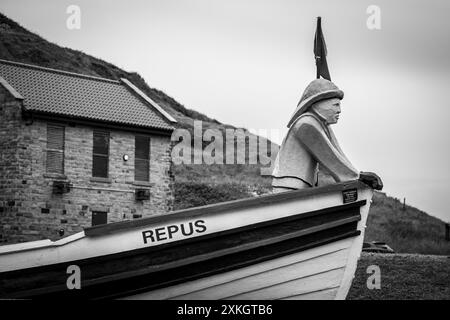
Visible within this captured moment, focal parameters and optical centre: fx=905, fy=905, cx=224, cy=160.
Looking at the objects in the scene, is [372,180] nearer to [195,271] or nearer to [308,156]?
[308,156]

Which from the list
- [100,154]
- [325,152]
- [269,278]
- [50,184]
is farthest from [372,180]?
[100,154]

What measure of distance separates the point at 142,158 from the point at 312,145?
27800 mm

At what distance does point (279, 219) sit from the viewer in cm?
1253

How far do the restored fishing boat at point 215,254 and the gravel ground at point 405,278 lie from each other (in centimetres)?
449

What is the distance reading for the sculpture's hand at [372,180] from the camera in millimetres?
12664

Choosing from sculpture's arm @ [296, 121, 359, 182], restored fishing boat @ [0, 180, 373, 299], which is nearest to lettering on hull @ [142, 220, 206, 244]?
restored fishing boat @ [0, 180, 373, 299]

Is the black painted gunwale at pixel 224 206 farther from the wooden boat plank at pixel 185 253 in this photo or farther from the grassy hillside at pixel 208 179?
the grassy hillside at pixel 208 179

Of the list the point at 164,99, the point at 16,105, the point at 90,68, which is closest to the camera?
the point at 16,105

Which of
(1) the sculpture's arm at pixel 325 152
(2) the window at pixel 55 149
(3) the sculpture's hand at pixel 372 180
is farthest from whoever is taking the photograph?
(2) the window at pixel 55 149

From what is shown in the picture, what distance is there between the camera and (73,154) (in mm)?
38000

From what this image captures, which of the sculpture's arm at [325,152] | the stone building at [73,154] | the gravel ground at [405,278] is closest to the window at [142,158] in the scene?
the stone building at [73,154]

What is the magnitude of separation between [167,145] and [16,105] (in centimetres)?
749
